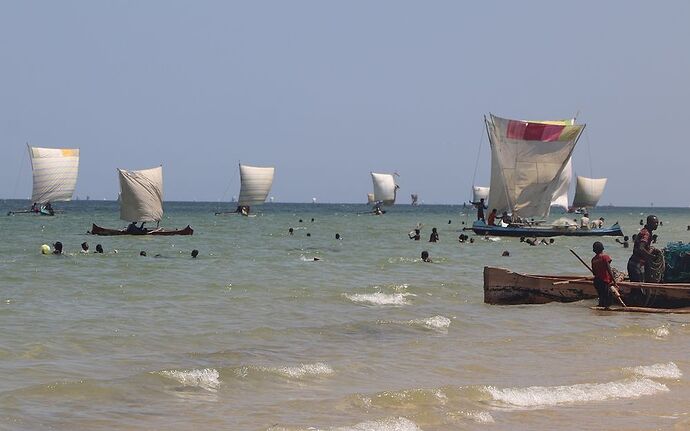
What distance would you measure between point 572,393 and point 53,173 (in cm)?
8237

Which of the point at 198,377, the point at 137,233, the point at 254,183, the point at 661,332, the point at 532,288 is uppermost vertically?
the point at 254,183

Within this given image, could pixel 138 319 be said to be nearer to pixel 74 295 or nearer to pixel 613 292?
pixel 74 295

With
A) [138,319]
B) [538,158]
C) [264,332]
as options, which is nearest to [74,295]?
[138,319]

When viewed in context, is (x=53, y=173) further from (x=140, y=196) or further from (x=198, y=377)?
(x=198, y=377)

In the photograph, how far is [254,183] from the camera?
10712cm

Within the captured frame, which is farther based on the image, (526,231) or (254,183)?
(254,183)

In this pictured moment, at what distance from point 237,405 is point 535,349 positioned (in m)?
6.67

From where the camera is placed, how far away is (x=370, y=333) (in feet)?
60.3

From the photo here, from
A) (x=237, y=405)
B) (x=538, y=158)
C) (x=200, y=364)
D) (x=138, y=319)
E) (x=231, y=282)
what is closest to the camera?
(x=237, y=405)

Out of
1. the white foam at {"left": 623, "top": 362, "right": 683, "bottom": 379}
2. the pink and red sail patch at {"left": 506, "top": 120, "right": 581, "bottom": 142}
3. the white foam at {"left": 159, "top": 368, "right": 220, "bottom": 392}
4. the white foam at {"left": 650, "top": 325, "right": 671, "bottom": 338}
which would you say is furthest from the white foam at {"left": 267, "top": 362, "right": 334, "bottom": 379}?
the pink and red sail patch at {"left": 506, "top": 120, "right": 581, "bottom": 142}

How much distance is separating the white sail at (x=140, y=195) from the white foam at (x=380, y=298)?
2873cm

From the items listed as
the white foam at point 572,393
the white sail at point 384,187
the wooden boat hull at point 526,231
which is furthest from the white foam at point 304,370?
the white sail at point 384,187

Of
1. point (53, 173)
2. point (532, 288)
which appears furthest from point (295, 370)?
point (53, 173)

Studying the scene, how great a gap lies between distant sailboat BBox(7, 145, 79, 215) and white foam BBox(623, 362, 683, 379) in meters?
80.6
